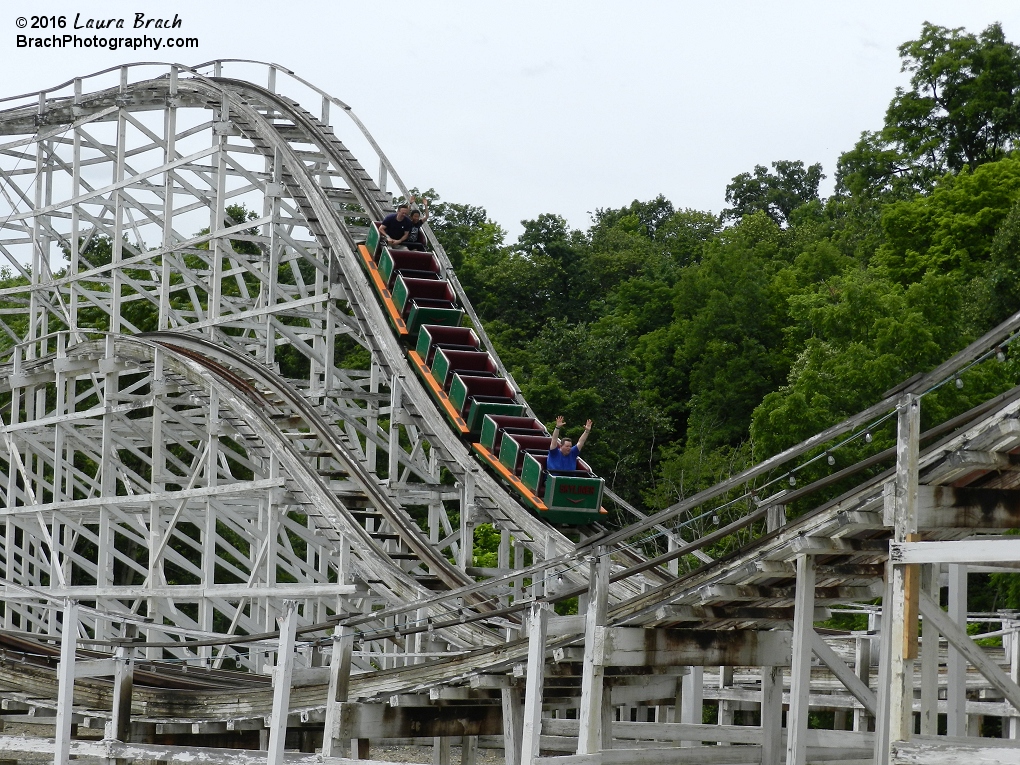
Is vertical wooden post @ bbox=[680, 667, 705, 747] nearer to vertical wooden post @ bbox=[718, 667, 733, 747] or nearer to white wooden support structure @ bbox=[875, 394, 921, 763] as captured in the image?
vertical wooden post @ bbox=[718, 667, 733, 747]

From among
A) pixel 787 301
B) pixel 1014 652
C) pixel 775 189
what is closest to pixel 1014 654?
pixel 1014 652

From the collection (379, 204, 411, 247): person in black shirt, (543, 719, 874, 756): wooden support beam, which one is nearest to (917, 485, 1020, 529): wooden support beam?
(543, 719, 874, 756): wooden support beam

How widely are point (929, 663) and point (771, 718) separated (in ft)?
8.25

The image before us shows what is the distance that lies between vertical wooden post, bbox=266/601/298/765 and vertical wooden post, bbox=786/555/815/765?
11.3ft

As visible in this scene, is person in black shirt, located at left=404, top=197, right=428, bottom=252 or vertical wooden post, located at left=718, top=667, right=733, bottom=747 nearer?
vertical wooden post, located at left=718, top=667, right=733, bottom=747

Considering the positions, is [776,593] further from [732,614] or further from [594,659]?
[594,659]

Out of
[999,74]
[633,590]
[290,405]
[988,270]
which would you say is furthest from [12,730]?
[999,74]

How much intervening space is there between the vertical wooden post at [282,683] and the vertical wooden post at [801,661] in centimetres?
343

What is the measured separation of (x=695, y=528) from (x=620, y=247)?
64.3ft

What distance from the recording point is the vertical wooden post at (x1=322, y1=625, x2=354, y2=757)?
38.2ft

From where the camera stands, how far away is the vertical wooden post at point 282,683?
1063 cm

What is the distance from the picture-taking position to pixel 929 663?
32.2ft

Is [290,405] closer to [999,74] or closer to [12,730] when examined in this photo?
[12,730]

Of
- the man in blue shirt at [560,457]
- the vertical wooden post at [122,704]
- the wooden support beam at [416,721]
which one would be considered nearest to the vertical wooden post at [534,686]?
the wooden support beam at [416,721]
